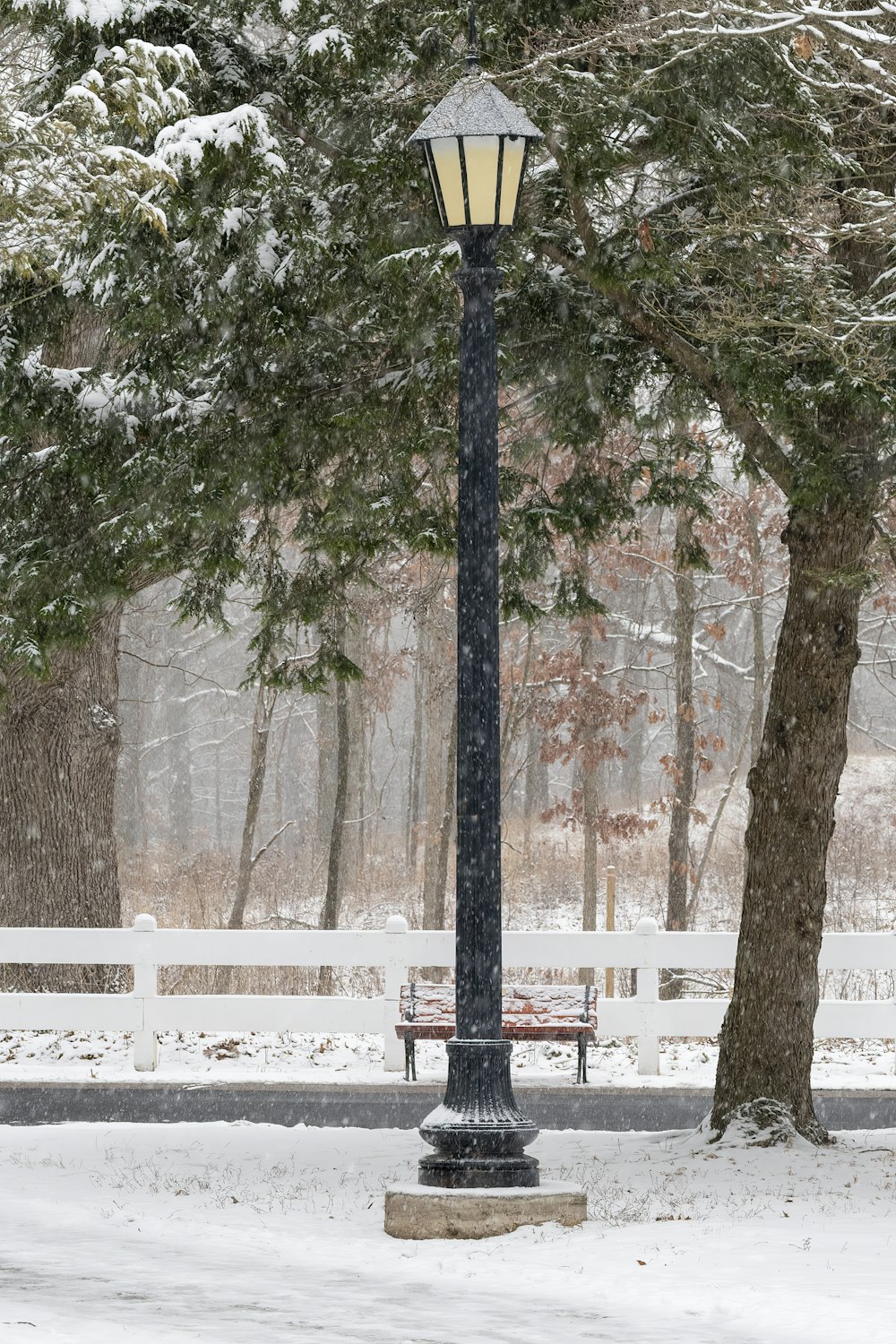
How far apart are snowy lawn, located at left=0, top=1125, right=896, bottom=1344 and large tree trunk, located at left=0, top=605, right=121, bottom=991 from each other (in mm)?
5896

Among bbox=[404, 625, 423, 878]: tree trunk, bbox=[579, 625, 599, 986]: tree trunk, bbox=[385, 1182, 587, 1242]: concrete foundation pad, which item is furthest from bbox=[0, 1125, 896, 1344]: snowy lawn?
bbox=[404, 625, 423, 878]: tree trunk

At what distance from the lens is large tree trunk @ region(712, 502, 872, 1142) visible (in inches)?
392

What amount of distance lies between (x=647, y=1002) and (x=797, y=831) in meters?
3.99

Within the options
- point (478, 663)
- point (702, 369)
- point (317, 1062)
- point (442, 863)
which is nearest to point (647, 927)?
point (317, 1062)

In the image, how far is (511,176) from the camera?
25.0ft

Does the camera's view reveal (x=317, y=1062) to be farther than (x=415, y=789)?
No

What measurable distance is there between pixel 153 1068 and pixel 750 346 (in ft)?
25.4

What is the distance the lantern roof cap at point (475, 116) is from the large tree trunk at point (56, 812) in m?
8.91

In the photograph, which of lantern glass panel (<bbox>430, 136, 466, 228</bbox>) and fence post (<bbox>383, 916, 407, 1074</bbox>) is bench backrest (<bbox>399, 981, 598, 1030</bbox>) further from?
lantern glass panel (<bbox>430, 136, 466, 228</bbox>)

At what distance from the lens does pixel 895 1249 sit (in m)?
7.18

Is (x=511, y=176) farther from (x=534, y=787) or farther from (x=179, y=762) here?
(x=179, y=762)

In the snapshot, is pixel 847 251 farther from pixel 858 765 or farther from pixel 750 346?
pixel 858 765

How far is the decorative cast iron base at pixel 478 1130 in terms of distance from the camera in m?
7.33

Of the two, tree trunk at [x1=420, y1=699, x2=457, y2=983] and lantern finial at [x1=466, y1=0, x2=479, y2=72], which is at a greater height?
lantern finial at [x1=466, y1=0, x2=479, y2=72]
